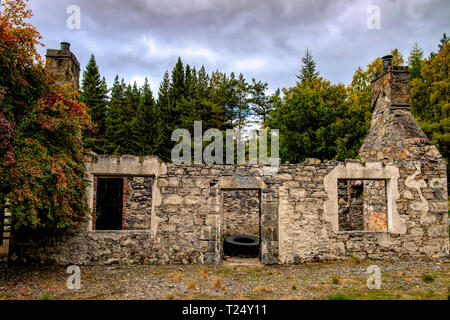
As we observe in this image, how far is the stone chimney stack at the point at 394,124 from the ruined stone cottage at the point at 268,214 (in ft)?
0.21

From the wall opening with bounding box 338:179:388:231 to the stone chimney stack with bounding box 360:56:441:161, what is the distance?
1.03 metres

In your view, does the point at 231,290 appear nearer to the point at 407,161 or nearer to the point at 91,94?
the point at 407,161

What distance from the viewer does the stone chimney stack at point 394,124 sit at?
731 cm

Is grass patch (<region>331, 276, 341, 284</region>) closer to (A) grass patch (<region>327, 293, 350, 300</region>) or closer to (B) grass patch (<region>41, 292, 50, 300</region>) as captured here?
(A) grass patch (<region>327, 293, 350, 300</region>)

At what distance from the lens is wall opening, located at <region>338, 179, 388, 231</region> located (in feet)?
27.2

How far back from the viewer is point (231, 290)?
4.77 m

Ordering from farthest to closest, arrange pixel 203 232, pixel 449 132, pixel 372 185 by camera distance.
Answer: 1. pixel 449 132
2. pixel 372 185
3. pixel 203 232

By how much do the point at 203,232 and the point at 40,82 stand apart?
458 centimetres

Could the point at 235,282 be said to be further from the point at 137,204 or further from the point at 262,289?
the point at 137,204

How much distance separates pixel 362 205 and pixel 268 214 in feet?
15.9

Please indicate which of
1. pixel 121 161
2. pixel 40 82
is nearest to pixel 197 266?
pixel 121 161

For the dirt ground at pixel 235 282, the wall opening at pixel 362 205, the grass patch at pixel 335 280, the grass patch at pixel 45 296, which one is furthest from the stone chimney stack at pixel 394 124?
the grass patch at pixel 45 296

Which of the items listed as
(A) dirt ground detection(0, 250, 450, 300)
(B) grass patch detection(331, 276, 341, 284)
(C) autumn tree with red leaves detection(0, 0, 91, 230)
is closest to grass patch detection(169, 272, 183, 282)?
(A) dirt ground detection(0, 250, 450, 300)

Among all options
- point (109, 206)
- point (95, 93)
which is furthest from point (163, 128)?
point (109, 206)
